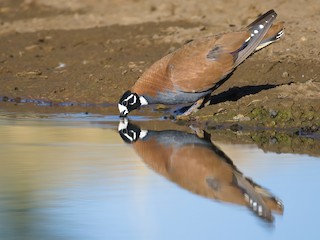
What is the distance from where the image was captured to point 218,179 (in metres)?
7.76

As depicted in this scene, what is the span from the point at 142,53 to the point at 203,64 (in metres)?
3.95

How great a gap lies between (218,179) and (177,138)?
216 centimetres

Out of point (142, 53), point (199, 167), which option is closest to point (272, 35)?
point (199, 167)

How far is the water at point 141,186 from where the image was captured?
6488 millimetres

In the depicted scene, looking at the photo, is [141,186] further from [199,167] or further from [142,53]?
[142,53]

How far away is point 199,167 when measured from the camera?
8219mm

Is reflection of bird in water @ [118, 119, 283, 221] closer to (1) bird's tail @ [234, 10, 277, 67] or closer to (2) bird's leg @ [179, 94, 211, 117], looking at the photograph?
(2) bird's leg @ [179, 94, 211, 117]

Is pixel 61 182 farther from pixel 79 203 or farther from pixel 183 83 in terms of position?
pixel 183 83

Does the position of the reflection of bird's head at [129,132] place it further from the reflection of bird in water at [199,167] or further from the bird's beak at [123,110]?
the bird's beak at [123,110]

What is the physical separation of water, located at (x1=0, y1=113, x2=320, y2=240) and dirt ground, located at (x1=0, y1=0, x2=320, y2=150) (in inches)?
51.5

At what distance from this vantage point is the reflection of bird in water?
23.5ft

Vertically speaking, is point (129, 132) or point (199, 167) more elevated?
point (199, 167)

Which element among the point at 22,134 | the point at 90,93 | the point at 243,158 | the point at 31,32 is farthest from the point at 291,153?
the point at 31,32

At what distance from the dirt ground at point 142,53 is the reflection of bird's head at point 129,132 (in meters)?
0.70
